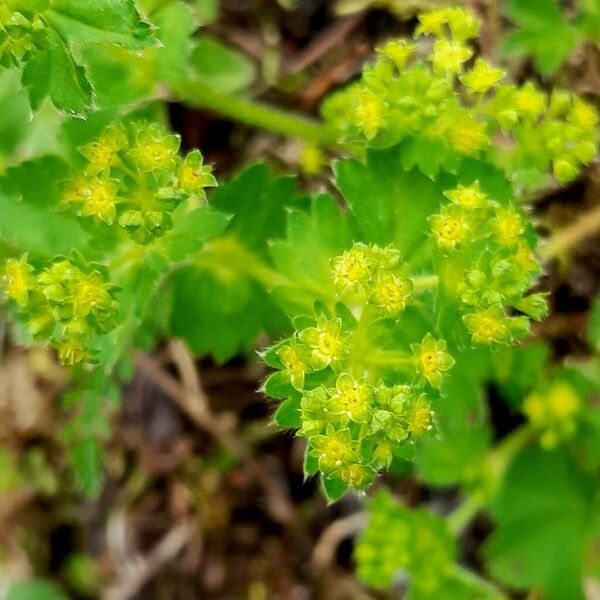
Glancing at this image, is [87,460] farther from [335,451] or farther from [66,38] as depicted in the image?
[66,38]

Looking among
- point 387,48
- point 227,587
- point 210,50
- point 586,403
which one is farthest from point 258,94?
point 227,587

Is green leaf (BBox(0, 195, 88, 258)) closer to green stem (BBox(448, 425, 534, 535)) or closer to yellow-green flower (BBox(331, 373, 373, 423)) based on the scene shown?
yellow-green flower (BBox(331, 373, 373, 423))

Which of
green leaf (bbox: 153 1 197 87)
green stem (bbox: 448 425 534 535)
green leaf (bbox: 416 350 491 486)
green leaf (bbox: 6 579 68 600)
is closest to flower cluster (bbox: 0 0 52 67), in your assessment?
green leaf (bbox: 153 1 197 87)

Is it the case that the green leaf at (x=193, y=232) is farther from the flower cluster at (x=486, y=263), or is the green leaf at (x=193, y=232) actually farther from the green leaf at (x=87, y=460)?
the green leaf at (x=87, y=460)

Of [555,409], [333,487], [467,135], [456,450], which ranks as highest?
[467,135]

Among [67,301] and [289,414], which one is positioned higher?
[67,301]

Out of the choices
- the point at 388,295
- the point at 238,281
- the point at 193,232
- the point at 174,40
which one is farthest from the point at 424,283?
the point at 174,40

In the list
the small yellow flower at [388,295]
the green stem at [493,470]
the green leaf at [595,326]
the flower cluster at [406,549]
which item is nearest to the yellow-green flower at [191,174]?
the small yellow flower at [388,295]
